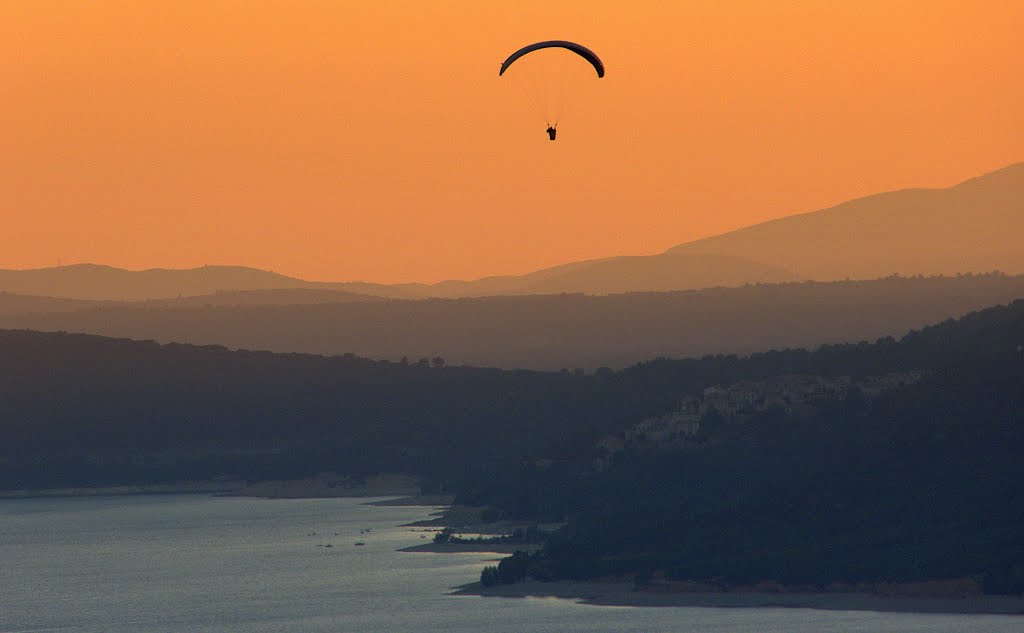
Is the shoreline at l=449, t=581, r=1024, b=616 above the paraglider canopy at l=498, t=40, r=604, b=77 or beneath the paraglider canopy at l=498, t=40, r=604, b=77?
beneath

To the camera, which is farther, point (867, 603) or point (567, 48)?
point (867, 603)

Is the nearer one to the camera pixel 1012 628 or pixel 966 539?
pixel 1012 628

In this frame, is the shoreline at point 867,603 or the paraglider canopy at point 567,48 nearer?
the paraglider canopy at point 567,48

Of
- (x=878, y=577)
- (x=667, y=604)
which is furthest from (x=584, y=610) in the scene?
(x=878, y=577)

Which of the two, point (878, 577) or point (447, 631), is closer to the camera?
point (447, 631)

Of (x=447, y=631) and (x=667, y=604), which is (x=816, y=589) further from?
(x=447, y=631)

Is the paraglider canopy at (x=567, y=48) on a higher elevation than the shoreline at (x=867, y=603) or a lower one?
higher

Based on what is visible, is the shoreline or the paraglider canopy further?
the shoreline

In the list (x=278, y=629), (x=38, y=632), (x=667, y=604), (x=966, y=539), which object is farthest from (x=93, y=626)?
(x=966, y=539)
